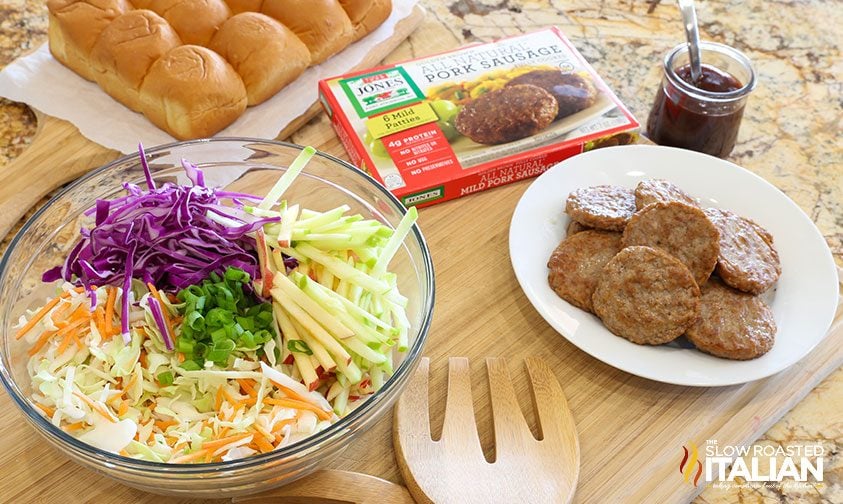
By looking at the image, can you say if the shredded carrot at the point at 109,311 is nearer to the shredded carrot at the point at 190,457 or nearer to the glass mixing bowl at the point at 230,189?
the glass mixing bowl at the point at 230,189

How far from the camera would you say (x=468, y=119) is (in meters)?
2.20

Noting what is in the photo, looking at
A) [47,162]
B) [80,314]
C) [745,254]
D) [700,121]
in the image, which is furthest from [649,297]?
[47,162]

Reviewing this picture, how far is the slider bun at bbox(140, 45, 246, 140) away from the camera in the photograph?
7.22 feet

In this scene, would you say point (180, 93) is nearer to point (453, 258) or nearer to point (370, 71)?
point (370, 71)

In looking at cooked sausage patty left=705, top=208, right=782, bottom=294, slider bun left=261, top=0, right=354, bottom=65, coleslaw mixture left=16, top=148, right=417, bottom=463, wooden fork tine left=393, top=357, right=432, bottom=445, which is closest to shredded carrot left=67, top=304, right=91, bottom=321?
coleslaw mixture left=16, top=148, right=417, bottom=463

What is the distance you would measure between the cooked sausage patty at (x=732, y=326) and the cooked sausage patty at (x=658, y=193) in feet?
0.78

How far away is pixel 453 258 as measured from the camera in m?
1.99

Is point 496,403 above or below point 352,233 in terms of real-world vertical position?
below

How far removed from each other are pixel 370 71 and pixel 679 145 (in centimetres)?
89

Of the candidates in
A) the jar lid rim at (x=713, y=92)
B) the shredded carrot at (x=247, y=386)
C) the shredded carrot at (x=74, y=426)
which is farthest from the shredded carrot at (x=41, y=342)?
the jar lid rim at (x=713, y=92)

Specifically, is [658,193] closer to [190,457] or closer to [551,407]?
[551,407]

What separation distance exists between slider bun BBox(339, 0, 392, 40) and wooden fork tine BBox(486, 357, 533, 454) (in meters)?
1.28

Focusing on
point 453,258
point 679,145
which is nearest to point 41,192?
point 453,258

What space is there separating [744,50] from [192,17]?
1.80m
